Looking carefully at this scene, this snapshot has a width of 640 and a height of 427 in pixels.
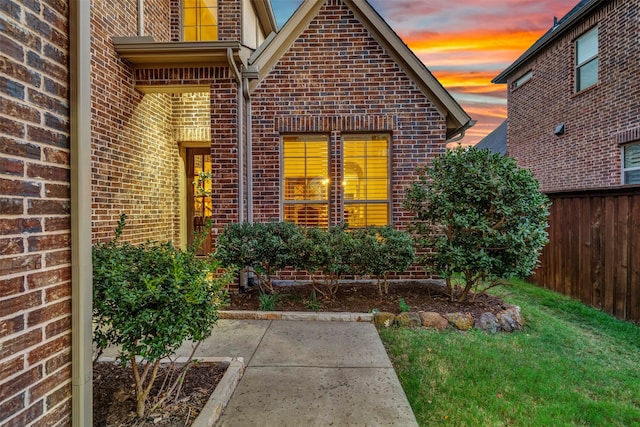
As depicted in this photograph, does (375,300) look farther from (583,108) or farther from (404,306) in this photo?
(583,108)

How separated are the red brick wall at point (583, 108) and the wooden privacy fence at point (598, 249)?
3299mm

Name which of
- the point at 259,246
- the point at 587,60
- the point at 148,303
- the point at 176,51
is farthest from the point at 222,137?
the point at 587,60

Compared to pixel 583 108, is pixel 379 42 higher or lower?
higher

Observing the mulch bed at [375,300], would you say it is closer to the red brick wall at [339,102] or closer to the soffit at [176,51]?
the red brick wall at [339,102]

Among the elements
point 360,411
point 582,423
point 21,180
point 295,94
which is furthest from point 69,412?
point 295,94

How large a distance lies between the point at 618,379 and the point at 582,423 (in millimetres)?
1082

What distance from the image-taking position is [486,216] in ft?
15.1

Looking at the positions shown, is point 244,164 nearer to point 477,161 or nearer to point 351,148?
point 351,148

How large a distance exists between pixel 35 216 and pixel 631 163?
1042cm

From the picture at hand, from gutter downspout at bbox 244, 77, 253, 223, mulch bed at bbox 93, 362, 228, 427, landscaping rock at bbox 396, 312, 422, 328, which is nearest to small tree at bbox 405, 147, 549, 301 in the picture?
landscaping rock at bbox 396, 312, 422, 328

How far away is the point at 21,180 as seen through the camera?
59.2 inches

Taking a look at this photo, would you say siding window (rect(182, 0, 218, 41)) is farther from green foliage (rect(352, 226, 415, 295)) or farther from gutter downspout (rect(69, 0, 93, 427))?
gutter downspout (rect(69, 0, 93, 427))

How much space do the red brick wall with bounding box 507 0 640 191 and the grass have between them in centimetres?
535

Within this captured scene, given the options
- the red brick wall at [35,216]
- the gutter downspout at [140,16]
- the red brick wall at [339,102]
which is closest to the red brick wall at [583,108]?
the red brick wall at [339,102]
